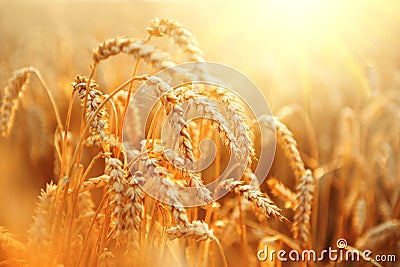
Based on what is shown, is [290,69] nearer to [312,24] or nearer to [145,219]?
[312,24]

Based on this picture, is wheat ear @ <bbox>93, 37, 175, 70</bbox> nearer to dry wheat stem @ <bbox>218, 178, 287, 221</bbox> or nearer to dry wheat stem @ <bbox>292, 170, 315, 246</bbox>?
dry wheat stem @ <bbox>218, 178, 287, 221</bbox>

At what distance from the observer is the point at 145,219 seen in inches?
43.4

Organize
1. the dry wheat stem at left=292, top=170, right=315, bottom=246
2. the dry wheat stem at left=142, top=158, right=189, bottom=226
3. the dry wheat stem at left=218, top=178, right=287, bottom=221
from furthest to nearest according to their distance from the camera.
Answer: the dry wheat stem at left=292, top=170, right=315, bottom=246 → the dry wheat stem at left=218, top=178, right=287, bottom=221 → the dry wheat stem at left=142, top=158, right=189, bottom=226

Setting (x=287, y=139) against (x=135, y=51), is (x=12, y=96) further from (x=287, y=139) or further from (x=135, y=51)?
(x=287, y=139)

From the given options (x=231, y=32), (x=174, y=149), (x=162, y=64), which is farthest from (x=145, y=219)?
(x=231, y=32)

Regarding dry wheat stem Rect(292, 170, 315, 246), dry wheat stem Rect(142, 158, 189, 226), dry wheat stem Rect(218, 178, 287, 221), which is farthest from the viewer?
dry wheat stem Rect(292, 170, 315, 246)

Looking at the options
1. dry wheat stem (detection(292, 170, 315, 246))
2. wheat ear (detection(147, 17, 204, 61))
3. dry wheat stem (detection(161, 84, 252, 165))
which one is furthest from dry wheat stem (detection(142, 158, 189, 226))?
dry wheat stem (detection(292, 170, 315, 246))

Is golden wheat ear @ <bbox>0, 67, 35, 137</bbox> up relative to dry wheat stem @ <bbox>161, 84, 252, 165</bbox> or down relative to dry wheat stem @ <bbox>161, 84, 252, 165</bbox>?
up

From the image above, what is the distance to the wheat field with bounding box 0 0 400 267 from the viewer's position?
911 millimetres

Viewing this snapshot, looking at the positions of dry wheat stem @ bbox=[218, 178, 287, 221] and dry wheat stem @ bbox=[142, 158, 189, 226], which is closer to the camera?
dry wheat stem @ bbox=[142, 158, 189, 226]

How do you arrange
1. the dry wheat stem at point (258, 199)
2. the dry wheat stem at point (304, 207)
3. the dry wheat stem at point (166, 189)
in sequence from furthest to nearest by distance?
the dry wheat stem at point (304, 207) < the dry wheat stem at point (258, 199) < the dry wheat stem at point (166, 189)

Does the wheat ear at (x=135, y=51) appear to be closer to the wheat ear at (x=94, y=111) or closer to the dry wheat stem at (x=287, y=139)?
A: the wheat ear at (x=94, y=111)

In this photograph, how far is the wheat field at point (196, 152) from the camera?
0.91 metres

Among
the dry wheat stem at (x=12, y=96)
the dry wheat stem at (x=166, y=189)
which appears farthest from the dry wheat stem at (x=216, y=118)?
the dry wheat stem at (x=12, y=96)
